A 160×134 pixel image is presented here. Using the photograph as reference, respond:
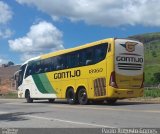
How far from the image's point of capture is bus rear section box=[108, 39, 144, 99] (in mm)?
23188

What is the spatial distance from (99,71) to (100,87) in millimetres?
880

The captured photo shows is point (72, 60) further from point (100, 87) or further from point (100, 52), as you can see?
point (100, 87)

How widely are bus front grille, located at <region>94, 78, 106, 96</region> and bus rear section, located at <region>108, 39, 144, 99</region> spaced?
68 centimetres

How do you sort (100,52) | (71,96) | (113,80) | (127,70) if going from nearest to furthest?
(113,80) < (127,70) < (100,52) < (71,96)

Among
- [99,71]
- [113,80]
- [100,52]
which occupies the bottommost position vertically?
[113,80]

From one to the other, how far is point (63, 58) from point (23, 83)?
25.9ft

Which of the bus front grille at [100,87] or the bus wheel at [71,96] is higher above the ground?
the bus front grille at [100,87]

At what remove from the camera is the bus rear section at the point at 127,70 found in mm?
23188

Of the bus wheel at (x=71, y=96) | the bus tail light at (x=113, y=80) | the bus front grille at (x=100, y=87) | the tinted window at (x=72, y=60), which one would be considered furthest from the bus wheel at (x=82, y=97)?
the bus tail light at (x=113, y=80)

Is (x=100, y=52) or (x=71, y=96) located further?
(x=71, y=96)

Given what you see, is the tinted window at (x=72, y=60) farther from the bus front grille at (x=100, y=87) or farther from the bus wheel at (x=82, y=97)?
the bus wheel at (x=82, y=97)

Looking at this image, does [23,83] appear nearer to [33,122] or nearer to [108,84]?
[108,84]

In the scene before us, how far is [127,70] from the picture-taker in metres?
23.6

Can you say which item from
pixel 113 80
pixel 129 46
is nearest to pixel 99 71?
pixel 113 80
